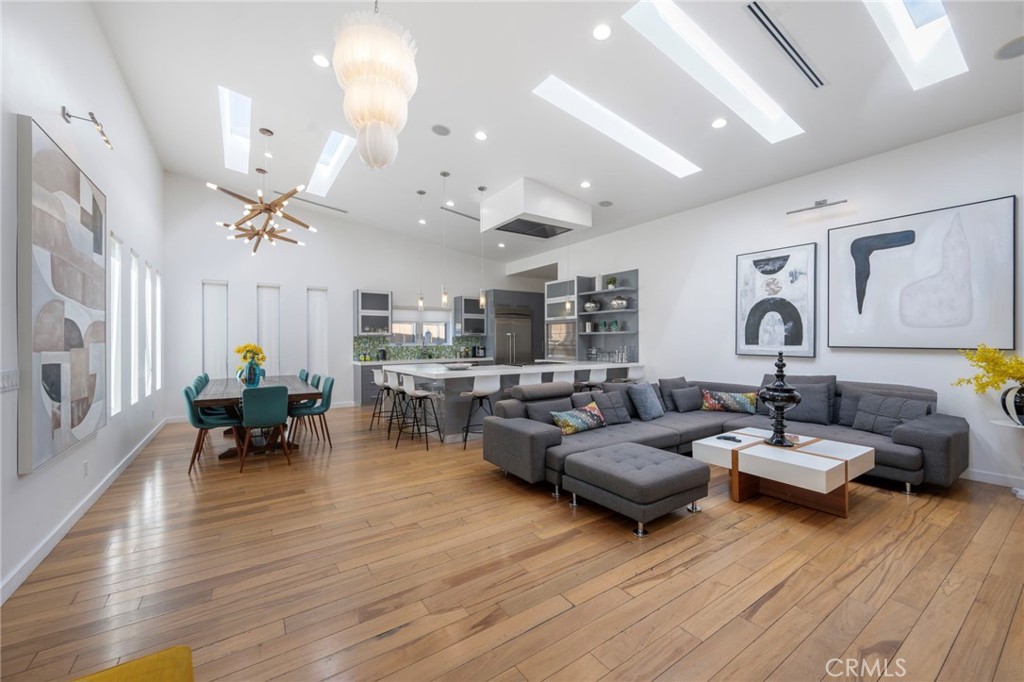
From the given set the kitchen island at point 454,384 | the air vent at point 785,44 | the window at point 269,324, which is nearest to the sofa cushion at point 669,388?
the kitchen island at point 454,384

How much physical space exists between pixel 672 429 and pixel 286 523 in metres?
3.60

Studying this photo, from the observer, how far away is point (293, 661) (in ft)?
5.36

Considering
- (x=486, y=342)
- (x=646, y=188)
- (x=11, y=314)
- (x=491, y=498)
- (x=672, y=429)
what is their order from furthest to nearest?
(x=486, y=342) < (x=646, y=188) < (x=672, y=429) < (x=491, y=498) < (x=11, y=314)

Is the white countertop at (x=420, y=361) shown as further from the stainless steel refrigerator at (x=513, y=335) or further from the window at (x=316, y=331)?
the window at (x=316, y=331)

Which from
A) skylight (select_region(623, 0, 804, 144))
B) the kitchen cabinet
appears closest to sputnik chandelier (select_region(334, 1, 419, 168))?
skylight (select_region(623, 0, 804, 144))

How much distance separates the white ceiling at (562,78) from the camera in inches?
114

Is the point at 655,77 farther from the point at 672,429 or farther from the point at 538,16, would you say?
the point at 672,429

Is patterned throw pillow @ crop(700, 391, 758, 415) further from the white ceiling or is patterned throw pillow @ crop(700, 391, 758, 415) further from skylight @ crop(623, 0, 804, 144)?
skylight @ crop(623, 0, 804, 144)

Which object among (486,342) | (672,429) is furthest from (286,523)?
(486,342)

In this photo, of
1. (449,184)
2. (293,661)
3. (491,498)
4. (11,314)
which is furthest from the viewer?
(449,184)

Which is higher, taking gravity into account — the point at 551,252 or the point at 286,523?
the point at 551,252

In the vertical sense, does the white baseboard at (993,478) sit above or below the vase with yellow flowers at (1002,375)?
below

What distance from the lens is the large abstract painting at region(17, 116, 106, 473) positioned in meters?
2.16

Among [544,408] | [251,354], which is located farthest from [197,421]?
[544,408]
